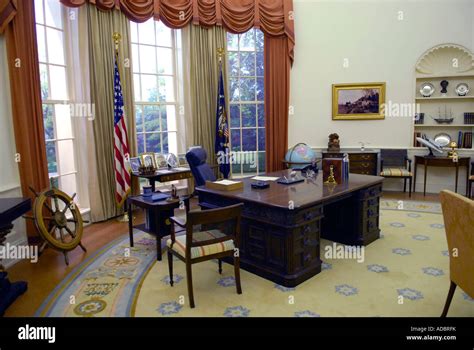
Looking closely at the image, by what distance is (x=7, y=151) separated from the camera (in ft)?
14.5

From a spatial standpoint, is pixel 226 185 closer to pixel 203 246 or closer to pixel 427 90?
pixel 203 246

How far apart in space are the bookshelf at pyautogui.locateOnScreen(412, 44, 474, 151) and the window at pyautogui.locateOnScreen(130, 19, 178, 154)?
4.52 meters

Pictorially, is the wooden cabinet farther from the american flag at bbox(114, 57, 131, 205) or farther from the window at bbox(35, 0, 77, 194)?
the window at bbox(35, 0, 77, 194)

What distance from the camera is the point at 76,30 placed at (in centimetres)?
556

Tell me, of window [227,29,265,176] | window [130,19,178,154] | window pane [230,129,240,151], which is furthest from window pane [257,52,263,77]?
window [130,19,178,154]

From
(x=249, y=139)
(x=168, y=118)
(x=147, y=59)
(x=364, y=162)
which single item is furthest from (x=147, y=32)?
(x=364, y=162)

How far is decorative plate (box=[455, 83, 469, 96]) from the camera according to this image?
716 cm

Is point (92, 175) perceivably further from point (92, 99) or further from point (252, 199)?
point (252, 199)

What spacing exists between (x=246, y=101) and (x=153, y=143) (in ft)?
6.88

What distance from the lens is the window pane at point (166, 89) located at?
6.97 m

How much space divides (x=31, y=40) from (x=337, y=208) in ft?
13.5

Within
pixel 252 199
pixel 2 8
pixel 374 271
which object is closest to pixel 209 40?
pixel 2 8

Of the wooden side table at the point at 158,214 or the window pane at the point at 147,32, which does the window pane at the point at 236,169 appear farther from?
the wooden side table at the point at 158,214

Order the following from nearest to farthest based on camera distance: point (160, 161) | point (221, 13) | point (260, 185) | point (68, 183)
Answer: point (260, 185), point (68, 183), point (160, 161), point (221, 13)
